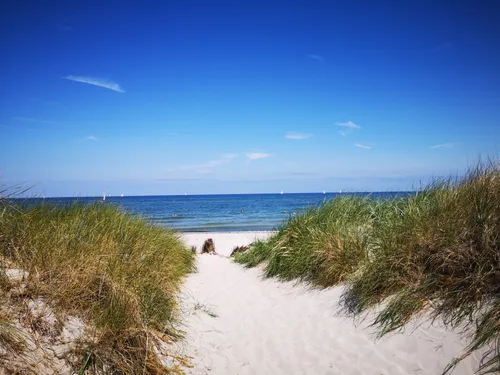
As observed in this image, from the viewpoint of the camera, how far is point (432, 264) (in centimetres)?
448

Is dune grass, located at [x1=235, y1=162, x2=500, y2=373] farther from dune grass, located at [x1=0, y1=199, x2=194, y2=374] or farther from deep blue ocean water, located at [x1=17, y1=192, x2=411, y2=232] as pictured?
dune grass, located at [x1=0, y1=199, x2=194, y2=374]

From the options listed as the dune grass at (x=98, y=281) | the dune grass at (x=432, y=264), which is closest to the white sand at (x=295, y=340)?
the dune grass at (x=432, y=264)

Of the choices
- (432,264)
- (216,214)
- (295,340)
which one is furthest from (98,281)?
(216,214)

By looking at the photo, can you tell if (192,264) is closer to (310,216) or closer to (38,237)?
(310,216)

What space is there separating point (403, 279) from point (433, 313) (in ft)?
2.08

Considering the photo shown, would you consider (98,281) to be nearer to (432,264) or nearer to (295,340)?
(295,340)

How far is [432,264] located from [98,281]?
4.59 metres

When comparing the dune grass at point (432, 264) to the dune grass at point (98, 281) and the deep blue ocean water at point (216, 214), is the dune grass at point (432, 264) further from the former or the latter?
the dune grass at point (98, 281)

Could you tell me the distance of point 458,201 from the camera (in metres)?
5.09

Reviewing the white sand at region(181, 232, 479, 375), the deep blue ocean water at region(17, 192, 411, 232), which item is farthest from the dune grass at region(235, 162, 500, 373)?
the deep blue ocean water at region(17, 192, 411, 232)

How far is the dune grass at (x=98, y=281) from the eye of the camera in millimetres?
3467

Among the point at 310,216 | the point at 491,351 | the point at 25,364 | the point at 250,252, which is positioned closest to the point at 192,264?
the point at 250,252

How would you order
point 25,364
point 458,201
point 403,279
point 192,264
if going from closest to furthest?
point 25,364, point 403,279, point 458,201, point 192,264

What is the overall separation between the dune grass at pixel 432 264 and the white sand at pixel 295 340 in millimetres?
214
